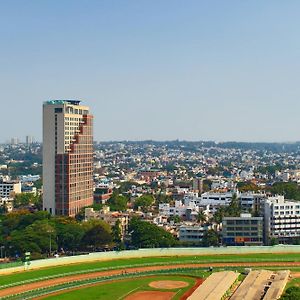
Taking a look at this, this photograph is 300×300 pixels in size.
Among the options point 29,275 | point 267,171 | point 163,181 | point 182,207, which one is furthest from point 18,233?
point 267,171

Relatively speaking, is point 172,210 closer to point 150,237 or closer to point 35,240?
point 150,237

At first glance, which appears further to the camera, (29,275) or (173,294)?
(29,275)

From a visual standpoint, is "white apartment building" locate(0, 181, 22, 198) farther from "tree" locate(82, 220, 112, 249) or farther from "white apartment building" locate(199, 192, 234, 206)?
"tree" locate(82, 220, 112, 249)

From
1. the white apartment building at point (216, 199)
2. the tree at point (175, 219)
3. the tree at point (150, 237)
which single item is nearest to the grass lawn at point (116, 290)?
the tree at point (150, 237)

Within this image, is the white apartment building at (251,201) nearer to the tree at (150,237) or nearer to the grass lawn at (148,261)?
the tree at (150,237)

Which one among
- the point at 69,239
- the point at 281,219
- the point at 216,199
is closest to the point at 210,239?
the point at 281,219

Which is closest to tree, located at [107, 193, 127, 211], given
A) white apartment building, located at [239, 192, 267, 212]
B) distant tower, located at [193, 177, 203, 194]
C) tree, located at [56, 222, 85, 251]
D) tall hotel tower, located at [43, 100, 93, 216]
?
tall hotel tower, located at [43, 100, 93, 216]

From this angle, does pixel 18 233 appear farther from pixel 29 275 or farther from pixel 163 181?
pixel 163 181
